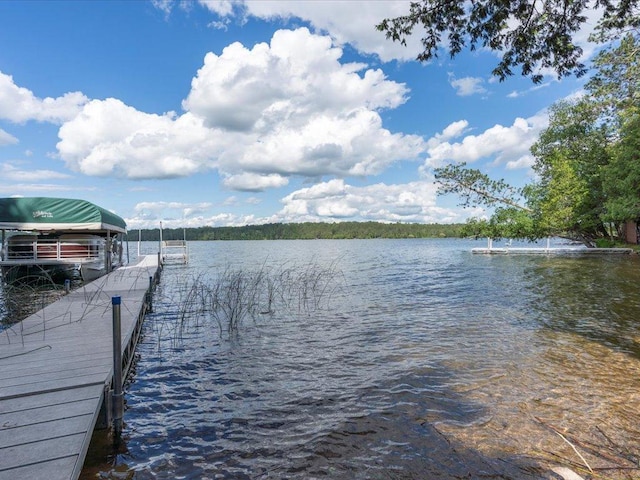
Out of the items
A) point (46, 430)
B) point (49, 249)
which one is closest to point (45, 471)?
point (46, 430)

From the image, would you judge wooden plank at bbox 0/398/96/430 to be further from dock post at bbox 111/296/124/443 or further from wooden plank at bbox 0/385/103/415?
dock post at bbox 111/296/124/443

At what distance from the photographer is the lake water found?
12.9 feet

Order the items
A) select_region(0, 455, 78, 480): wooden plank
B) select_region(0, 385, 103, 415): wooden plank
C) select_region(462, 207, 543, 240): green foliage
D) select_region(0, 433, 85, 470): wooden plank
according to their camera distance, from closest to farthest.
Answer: select_region(0, 455, 78, 480): wooden plank → select_region(0, 433, 85, 470): wooden plank → select_region(0, 385, 103, 415): wooden plank → select_region(462, 207, 543, 240): green foliage

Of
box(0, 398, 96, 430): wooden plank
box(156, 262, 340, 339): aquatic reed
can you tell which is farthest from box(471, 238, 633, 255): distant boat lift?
box(0, 398, 96, 430): wooden plank

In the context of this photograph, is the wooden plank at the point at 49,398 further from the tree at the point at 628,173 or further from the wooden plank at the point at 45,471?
the tree at the point at 628,173

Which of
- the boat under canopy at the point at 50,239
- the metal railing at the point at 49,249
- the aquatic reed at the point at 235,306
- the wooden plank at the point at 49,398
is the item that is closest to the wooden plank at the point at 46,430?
the wooden plank at the point at 49,398

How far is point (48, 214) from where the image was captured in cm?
1546

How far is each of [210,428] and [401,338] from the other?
5018 mm

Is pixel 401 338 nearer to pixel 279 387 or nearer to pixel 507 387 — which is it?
pixel 507 387

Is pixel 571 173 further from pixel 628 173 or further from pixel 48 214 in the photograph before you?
pixel 48 214

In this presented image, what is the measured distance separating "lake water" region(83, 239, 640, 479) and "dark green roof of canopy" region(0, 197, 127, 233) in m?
7.90

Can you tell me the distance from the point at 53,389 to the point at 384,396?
13.9ft

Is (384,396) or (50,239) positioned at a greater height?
(50,239)

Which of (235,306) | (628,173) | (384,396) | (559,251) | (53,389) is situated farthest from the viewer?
(559,251)
